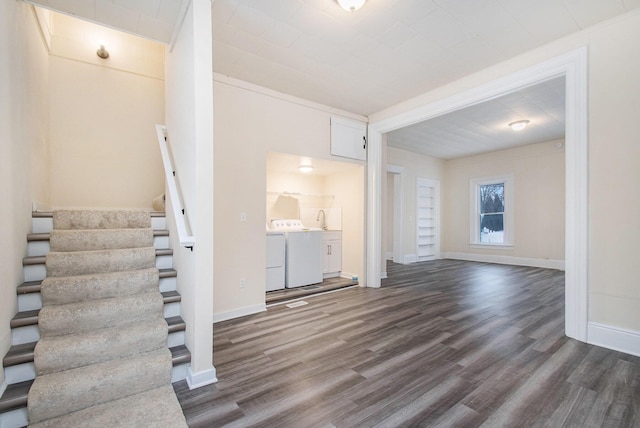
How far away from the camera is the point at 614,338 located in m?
2.50

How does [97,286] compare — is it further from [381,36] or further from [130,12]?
[381,36]

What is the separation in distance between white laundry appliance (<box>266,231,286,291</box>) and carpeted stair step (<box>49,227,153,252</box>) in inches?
67.7

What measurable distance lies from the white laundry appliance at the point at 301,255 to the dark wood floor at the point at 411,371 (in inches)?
36.6

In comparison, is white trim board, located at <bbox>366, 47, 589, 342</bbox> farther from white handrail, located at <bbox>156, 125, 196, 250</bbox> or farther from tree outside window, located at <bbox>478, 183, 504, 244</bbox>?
tree outside window, located at <bbox>478, 183, 504, 244</bbox>

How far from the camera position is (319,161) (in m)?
4.47

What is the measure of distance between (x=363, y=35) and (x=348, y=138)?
78.2 inches

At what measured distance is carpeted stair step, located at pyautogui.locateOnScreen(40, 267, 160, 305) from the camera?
81.7 inches

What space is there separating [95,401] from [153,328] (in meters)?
0.50

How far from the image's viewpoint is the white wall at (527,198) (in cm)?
651

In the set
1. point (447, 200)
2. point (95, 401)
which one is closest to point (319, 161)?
point (95, 401)

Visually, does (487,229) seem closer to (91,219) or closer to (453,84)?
(453,84)

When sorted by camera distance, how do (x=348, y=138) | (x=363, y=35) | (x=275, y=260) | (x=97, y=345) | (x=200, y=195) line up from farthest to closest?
1. (x=348, y=138)
2. (x=275, y=260)
3. (x=363, y=35)
4. (x=200, y=195)
5. (x=97, y=345)

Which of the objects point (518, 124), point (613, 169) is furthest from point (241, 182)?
point (518, 124)

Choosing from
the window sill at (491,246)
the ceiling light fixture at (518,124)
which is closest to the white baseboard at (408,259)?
the window sill at (491,246)
